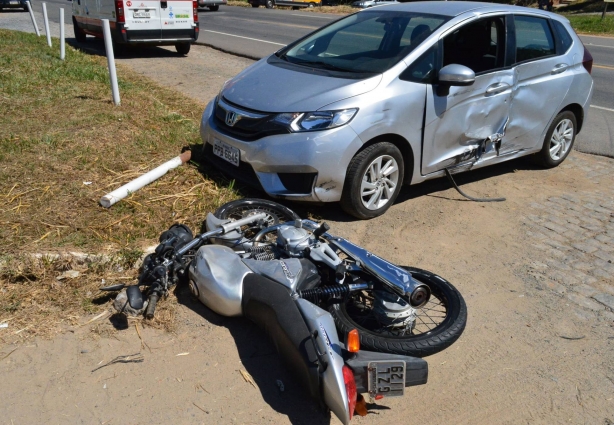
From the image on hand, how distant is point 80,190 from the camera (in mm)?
5527

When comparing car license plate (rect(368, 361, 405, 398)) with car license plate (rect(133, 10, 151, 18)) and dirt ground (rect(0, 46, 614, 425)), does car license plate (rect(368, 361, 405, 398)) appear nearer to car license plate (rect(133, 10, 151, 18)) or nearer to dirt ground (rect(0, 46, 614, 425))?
dirt ground (rect(0, 46, 614, 425))

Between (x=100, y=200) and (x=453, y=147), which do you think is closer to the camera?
(x=100, y=200)

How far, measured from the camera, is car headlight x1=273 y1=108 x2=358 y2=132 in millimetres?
5172

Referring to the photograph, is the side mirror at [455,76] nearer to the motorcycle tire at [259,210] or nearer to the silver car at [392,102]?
the silver car at [392,102]

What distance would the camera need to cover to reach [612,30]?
22.9 m

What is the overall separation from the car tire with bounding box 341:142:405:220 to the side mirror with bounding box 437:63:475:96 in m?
0.73

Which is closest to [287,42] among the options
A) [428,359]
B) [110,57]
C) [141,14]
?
[141,14]

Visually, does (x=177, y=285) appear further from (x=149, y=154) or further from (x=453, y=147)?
(x=453, y=147)

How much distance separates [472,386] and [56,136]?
16.9ft

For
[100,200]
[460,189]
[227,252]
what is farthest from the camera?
[460,189]

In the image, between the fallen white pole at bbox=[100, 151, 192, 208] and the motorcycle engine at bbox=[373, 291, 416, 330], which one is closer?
the motorcycle engine at bbox=[373, 291, 416, 330]

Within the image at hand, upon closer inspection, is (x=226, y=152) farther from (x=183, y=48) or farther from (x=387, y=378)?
(x=183, y=48)

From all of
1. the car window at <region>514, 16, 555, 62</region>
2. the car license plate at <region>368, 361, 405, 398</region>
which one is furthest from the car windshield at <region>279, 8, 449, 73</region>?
the car license plate at <region>368, 361, 405, 398</region>

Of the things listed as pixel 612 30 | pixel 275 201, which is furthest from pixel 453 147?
pixel 612 30
